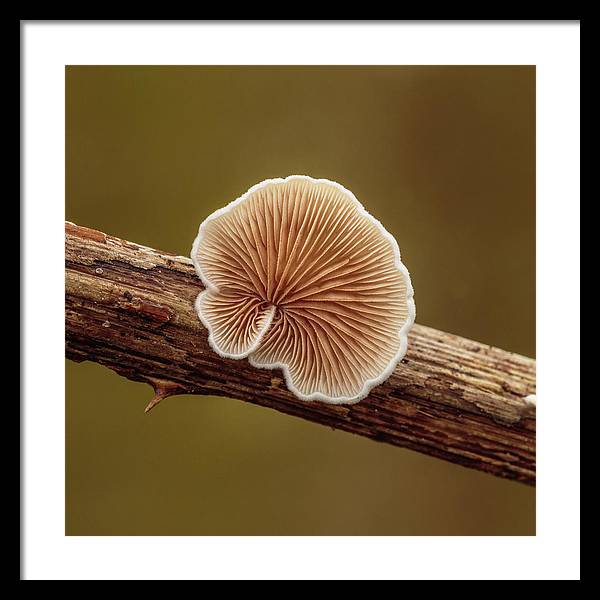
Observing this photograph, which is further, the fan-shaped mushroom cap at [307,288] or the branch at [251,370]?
the branch at [251,370]

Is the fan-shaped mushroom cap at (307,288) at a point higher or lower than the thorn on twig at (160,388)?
higher

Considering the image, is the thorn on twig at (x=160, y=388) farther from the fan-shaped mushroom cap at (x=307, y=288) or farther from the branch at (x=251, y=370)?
the fan-shaped mushroom cap at (x=307, y=288)

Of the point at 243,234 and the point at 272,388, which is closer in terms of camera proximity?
the point at 243,234

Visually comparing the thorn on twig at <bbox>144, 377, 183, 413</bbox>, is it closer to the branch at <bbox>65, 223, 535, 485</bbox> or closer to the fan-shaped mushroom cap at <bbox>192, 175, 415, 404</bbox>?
the branch at <bbox>65, 223, 535, 485</bbox>

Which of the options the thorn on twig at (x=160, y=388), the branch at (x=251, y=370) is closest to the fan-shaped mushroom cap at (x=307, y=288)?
the branch at (x=251, y=370)
